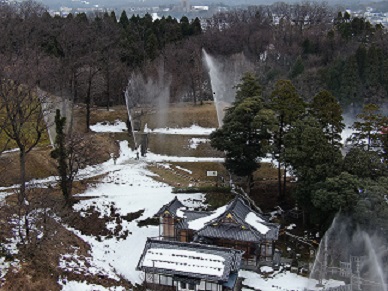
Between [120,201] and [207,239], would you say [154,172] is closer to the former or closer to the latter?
[120,201]

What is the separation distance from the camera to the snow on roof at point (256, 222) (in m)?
24.7

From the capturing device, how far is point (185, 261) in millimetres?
22344

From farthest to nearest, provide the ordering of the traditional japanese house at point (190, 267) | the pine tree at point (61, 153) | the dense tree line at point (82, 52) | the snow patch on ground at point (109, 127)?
the snow patch on ground at point (109, 127) < the dense tree line at point (82, 52) < the pine tree at point (61, 153) < the traditional japanese house at point (190, 267)

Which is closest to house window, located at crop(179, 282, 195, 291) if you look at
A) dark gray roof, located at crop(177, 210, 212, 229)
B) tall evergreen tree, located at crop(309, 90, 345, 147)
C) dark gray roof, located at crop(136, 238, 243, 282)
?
dark gray roof, located at crop(136, 238, 243, 282)

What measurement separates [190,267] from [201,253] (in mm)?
1007

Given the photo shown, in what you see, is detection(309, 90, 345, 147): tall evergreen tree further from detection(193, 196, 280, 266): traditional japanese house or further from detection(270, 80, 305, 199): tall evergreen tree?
detection(193, 196, 280, 266): traditional japanese house

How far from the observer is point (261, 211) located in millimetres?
29203

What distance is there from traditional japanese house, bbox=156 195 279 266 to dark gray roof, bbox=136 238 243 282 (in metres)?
1.68

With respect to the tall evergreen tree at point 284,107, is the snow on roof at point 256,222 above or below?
below

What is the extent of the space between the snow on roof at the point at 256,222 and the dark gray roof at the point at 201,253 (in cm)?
254

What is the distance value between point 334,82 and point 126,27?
23.8 m

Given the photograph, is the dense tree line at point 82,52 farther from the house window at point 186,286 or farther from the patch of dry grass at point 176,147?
the house window at point 186,286

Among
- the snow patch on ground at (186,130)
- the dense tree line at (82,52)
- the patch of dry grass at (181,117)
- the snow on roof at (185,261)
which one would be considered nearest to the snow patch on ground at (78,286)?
the snow on roof at (185,261)

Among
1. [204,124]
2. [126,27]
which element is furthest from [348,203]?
[126,27]
